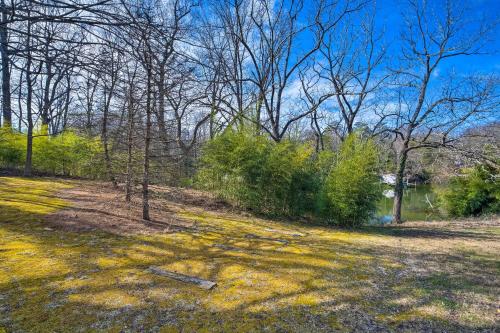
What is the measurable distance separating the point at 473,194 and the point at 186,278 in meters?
12.7

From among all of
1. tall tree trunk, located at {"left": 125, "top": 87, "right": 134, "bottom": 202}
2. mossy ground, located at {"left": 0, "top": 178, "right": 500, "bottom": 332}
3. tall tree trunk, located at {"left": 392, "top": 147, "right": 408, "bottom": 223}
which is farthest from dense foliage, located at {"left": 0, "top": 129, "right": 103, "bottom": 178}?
tall tree trunk, located at {"left": 392, "top": 147, "right": 408, "bottom": 223}

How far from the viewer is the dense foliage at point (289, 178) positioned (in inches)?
272

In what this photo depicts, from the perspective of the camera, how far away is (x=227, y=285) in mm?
2432

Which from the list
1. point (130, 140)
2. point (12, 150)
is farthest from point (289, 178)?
point (12, 150)

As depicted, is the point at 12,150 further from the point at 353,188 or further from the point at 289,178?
the point at 353,188

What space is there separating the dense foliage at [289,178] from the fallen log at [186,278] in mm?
4351

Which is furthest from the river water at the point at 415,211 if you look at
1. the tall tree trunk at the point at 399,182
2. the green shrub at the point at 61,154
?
the green shrub at the point at 61,154

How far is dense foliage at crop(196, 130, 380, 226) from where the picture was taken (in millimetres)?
6914

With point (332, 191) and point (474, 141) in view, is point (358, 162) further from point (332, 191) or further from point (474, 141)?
point (474, 141)

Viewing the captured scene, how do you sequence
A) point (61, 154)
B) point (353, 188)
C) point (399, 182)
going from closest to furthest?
point (353, 188), point (399, 182), point (61, 154)

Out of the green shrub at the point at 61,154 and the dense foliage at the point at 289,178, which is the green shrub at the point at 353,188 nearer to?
the dense foliage at the point at 289,178

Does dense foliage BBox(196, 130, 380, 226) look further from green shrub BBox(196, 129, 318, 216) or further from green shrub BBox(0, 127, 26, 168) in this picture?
green shrub BBox(0, 127, 26, 168)

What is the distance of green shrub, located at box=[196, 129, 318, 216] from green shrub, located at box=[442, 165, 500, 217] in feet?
25.3

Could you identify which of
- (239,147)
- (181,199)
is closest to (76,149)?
(181,199)
